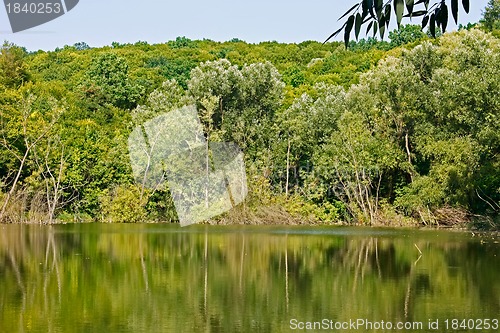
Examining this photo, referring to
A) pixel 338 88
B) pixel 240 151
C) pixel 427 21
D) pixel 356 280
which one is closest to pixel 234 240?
pixel 356 280

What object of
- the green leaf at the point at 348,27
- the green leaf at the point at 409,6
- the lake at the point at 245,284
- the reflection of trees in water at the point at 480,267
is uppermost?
the green leaf at the point at 409,6

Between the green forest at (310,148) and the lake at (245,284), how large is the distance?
Answer: 690 centimetres

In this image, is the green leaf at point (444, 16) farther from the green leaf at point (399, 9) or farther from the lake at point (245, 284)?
the lake at point (245, 284)

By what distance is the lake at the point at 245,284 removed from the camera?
30.3 ft

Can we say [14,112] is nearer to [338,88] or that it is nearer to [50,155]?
[50,155]

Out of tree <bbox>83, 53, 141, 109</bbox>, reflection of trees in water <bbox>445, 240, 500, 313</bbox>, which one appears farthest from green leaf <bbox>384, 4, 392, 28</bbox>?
tree <bbox>83, 53, 141, 109</bbox>

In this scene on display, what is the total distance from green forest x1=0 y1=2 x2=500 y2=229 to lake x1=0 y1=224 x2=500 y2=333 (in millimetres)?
6901

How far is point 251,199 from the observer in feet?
106

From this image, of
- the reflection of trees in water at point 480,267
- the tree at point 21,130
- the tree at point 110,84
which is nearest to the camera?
the reflection of trees in water at point 480,267

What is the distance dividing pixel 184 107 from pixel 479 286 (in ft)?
77.0

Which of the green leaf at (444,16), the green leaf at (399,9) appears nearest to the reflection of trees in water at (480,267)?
the green leaf at (444,16)

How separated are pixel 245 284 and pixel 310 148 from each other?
22.2 meters

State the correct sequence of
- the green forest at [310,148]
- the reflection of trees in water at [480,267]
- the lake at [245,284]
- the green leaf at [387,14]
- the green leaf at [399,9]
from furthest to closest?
the green forest at [310,148] → the reflection of trees in water at [480,267] → the lake at [245,284] → the green leaf at [387,14] → the green leaf at [399,9]

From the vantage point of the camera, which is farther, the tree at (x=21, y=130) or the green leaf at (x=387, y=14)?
the tree at (x=21, y=130)
